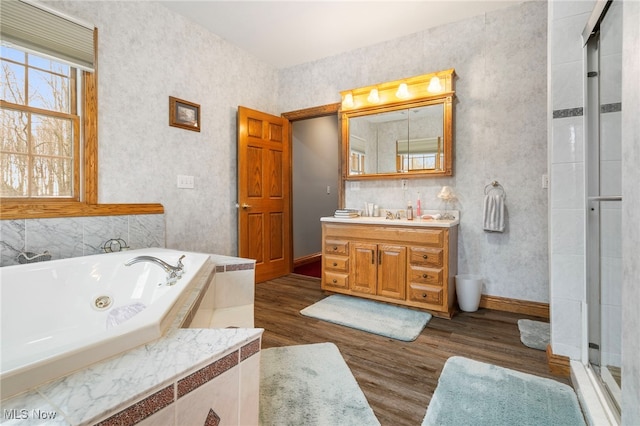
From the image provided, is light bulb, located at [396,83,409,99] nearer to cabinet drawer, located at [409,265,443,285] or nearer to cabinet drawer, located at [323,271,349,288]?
cabinet drawer, located at [409,265,443,285]

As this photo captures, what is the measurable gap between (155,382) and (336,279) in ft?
8.16

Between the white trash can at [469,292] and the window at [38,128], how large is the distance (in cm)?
321

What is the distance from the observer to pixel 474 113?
2.90 metres

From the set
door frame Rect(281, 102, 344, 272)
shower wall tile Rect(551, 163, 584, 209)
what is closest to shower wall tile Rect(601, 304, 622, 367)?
shower wall tile Rect(551, 163, 584, 209)

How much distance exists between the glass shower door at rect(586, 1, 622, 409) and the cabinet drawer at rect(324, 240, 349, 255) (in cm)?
187

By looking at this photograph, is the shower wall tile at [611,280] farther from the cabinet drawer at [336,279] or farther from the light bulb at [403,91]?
the light bulb at [403,91]

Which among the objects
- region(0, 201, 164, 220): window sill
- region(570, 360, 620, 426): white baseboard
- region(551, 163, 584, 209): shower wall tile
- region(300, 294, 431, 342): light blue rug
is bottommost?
region(300, 294, 431, 342): light blue rug

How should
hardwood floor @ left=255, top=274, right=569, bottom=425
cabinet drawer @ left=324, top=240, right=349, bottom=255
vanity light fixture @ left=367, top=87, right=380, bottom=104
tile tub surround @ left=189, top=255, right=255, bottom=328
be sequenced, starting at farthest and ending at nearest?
vanity light fixture @ left=367, top=87, right=380, bottom=104
cabinet drawer @ left=324, top=240, right=349, bottom=255
tile tub surround @ left=189, top=255, right=255, bottom=328
hardwood floor @ left=255, top=274, right=569, bottom=425

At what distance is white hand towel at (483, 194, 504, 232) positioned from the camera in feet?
8.89

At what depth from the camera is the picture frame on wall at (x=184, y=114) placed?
9.40 feet

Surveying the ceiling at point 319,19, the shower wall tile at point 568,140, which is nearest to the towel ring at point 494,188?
the shower wall tile at point 568,140

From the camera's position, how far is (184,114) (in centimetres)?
298

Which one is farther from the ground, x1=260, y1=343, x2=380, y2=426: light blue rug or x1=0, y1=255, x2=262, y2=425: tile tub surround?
x1=0, y1=255, x2=262, y2=425: tile tub surround

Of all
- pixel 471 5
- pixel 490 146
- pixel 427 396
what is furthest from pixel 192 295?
pixel 471 5
